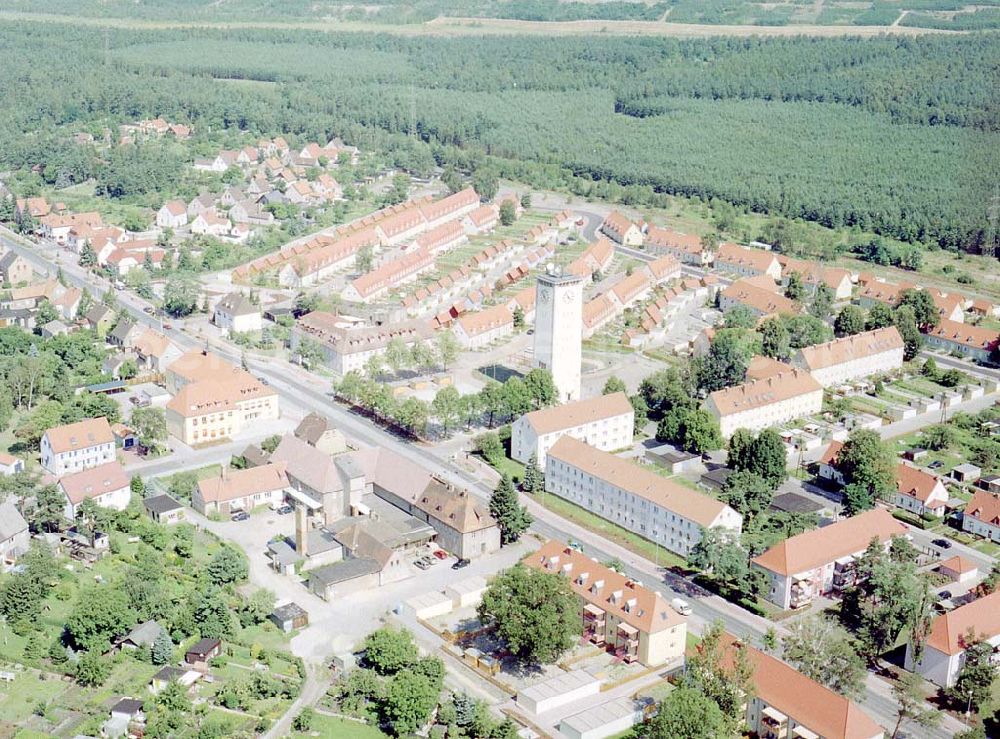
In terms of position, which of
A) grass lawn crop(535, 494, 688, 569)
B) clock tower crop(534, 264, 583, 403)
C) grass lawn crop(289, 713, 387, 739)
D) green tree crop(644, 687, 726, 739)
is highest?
clock tower crop(534, 264, 583, 403)

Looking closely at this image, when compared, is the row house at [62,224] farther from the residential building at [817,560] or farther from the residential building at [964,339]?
the residential building at [817,560]

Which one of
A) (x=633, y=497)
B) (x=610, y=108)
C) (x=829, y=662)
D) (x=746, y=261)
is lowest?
(x=633, y=497)

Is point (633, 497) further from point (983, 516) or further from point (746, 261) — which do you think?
point (746, 261)

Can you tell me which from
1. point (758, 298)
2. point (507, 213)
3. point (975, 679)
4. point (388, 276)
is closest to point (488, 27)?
point (507, 213)

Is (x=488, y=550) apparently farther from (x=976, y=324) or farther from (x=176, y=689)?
(x=976, y=324)

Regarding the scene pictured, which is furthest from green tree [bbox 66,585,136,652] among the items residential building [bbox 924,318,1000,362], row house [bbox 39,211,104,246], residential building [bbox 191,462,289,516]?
row house [bbox 39,211,104,246]

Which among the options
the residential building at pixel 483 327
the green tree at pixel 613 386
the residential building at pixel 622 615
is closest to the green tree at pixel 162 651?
A: the residential building at pixel 622 615

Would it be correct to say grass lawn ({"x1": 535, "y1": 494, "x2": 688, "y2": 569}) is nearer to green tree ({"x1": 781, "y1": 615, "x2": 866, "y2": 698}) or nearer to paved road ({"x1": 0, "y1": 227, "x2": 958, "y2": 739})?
paved road ({"x1": 0, "y1": 227, "x2": 958, "y2": 739})
